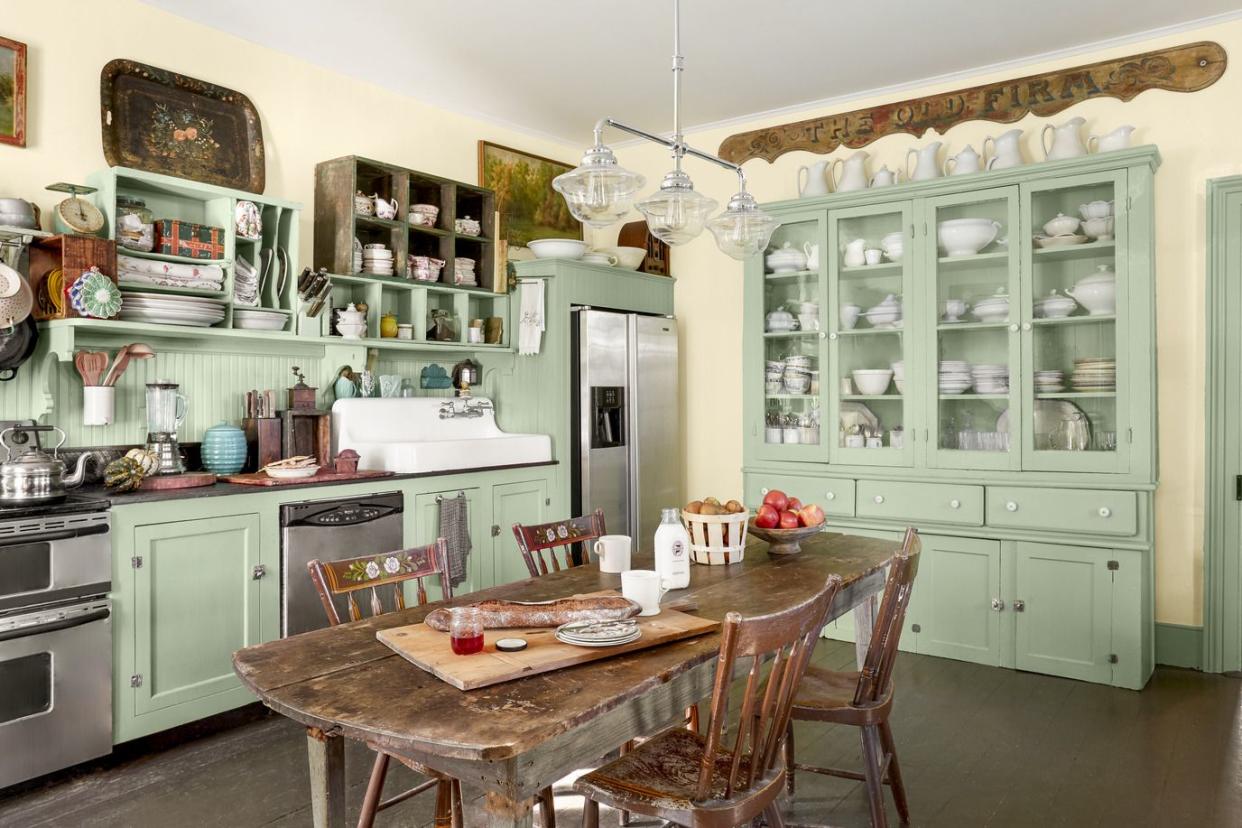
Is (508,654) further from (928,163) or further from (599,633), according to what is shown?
(928,163)

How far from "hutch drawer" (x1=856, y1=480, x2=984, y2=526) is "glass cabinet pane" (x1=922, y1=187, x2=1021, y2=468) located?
136 millimetres

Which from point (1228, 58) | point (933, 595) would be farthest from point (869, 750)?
point (1228, 58)

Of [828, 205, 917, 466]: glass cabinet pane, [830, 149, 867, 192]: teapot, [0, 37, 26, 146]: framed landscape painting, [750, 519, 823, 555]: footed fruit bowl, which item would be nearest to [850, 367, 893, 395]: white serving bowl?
[828, 205, 917, 466]: glass cabinet pane

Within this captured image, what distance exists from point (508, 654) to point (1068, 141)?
12.7 feet

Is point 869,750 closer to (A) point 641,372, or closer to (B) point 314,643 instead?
(B) point 314,643

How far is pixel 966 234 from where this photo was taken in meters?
4.31

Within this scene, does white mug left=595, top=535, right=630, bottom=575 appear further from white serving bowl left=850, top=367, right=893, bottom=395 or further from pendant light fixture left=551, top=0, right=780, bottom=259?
white serving bowl left=850, top=367, right=893, bottom=395

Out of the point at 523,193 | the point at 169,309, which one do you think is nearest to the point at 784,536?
the point at 169,309

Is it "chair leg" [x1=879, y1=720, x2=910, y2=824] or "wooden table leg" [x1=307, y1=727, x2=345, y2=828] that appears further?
"chair leg" [x1=879, y1=720, x2=910, y2=824]

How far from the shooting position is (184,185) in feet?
11.7

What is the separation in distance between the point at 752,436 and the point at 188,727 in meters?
3.06

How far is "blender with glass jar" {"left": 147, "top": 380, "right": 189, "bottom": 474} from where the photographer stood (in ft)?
11.6

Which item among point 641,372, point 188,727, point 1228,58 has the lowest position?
point 188,727

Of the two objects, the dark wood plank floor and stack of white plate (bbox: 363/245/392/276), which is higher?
stack of white plate (bbox: 363/245/392/276)
